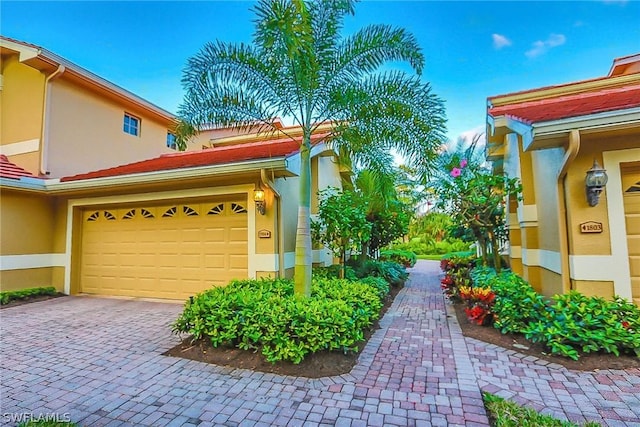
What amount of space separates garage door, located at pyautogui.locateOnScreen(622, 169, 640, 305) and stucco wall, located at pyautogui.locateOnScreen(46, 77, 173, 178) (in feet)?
43.1

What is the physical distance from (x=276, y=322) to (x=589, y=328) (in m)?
3.91

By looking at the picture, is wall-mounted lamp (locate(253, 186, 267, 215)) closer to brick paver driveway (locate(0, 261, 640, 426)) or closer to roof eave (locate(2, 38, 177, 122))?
brick paver driveway (locate(0, 261, 640, 426))

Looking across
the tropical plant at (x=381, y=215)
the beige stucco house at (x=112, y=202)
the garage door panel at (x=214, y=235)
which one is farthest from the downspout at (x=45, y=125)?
the tropical plant at (x=381, y=215)

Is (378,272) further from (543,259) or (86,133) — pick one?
(86,133)

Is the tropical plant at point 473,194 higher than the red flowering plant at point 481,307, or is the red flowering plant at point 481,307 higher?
the tropical plant at point 473,194

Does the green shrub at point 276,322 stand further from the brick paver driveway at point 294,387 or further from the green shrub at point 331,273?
the green shrub at point 331,273

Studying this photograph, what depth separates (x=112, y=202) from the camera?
26.7 ft

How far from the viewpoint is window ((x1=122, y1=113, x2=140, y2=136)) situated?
11537 mm

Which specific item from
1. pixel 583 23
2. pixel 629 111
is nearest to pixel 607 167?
pixel 629 111

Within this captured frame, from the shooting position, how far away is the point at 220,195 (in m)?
7.07

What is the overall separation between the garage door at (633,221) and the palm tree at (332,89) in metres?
2.71

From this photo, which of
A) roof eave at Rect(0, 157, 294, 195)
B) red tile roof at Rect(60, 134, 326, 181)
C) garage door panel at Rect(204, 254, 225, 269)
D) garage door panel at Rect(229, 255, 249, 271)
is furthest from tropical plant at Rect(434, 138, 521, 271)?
garage door panel at Rect(204, 254, 225, 269)

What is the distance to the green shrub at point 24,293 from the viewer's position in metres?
7.43

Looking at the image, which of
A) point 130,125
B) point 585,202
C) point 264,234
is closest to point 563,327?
point 585,202
